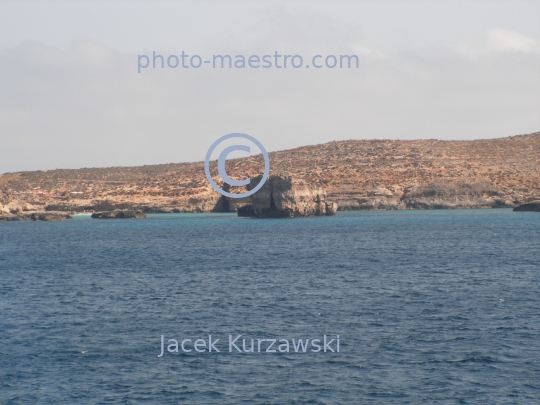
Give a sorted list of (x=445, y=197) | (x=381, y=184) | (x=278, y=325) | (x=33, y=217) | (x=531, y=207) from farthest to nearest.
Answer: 1. (x=381, y=184)
2. (x=445, y=197)
3. (x=33, y=217)
4. (x=531, y=207)
5. (x=278, y=325)

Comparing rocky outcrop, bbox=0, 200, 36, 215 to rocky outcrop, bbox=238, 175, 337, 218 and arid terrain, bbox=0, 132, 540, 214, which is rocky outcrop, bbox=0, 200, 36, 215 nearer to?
arid terrain, bbox=0, 132, 540, 214

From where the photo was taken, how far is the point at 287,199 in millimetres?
117062

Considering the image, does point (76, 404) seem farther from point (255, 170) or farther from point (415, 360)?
point (255, 170)

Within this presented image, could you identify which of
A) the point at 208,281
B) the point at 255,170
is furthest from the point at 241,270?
the point at 255,170

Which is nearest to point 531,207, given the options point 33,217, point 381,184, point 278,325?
point 381,184

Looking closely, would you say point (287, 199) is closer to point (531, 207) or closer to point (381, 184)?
point (531, 207)

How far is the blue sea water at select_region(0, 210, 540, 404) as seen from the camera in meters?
22.7

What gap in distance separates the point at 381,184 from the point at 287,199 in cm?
5470

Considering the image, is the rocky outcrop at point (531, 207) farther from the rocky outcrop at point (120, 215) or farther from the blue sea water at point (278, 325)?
the blue sea water at point (278, 325)

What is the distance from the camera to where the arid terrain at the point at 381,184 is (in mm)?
154375

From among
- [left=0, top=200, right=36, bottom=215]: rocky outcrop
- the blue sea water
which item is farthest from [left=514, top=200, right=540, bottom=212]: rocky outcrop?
[left=0, top=200, right=36, bottom=215]: rocky outcrop

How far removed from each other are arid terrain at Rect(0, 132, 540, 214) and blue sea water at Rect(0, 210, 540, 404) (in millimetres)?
96798

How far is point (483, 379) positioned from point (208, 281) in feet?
78.1

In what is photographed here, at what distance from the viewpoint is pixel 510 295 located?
121 ft
